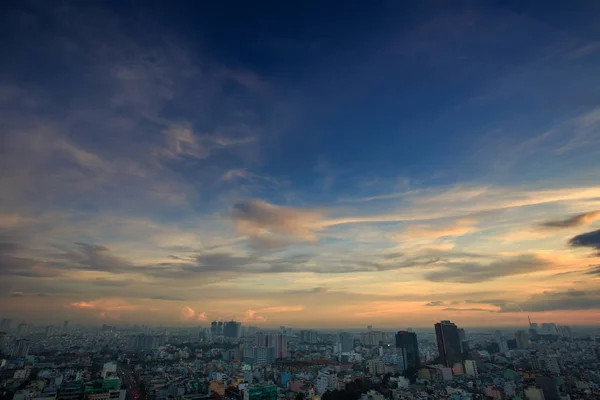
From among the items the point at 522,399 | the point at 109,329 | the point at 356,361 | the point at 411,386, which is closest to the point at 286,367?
the point at 356,361

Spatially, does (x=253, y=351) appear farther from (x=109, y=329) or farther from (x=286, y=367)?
(x=109, y=329)

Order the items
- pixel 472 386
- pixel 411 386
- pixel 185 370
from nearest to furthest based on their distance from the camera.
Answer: pixel 472 386
pixel 411 386
pixel 185 370

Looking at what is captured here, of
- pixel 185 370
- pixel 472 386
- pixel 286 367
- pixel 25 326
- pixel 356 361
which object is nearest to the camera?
pixel 472 386

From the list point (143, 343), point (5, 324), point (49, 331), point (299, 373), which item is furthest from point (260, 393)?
point (49, 331)

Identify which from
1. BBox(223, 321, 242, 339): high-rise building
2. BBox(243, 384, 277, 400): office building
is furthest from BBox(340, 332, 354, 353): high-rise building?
BBox(243, 384, 277, 400): office building

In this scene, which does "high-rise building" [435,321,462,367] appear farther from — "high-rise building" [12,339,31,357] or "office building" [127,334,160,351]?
"high-rise building" [12,339,31,357]

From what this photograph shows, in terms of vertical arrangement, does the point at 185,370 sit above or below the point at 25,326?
below

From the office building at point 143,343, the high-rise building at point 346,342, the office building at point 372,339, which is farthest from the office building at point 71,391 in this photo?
the office building at point 372,339

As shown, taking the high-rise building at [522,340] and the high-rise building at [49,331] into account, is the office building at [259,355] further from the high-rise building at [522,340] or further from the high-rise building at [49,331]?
the high-rise building at [49,331]
